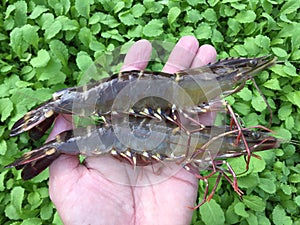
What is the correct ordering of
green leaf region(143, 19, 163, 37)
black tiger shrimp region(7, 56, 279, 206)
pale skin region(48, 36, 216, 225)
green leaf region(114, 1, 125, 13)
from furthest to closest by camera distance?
green leaf region(114, 1, 125, 13) < green leaf region(143, 19, 163, 37) < black tiger shrimp region(7, 56, 279, 206) < pale skin region(48, 36, 216, 225)

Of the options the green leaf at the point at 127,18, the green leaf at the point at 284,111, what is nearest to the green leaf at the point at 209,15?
the green leaf at the point at 127,18

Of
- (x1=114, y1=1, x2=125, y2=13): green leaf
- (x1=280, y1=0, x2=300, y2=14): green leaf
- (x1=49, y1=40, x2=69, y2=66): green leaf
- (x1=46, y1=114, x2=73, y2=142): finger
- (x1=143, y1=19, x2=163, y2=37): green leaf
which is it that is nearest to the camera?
(x1=46, y1=114, x2=73, y2=142): finger

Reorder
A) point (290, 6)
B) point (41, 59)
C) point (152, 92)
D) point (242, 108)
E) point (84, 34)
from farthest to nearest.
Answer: point (290, 6)
point (84, 34)
point (242, 108)
point (41, 59)
point (152, 92)

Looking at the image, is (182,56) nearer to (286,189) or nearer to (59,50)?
(59,50)

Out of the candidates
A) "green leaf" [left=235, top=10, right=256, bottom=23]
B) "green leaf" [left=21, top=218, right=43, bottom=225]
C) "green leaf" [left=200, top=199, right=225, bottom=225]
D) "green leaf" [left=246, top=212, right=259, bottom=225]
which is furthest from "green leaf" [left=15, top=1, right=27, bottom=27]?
"green leaf" [left=246, top=212, right=259, bottom=225]

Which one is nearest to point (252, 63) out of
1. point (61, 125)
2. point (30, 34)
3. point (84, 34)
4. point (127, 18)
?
point (61, 125)

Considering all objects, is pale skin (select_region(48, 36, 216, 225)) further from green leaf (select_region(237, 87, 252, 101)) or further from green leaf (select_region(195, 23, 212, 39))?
green leaf (select_region(195, 23, 212, 39))
